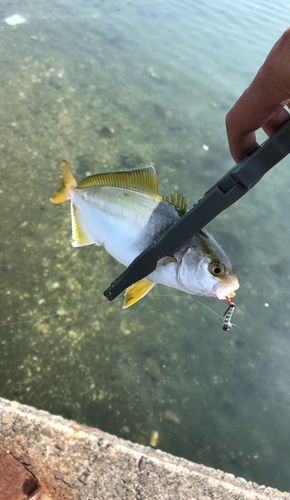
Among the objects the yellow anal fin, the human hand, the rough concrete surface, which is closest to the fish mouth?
the human hand

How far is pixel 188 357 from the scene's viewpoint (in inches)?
82.5

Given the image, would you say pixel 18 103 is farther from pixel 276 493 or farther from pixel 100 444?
pixel 276 493

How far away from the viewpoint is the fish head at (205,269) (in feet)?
2.81

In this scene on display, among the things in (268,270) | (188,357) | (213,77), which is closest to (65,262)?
(188,357)

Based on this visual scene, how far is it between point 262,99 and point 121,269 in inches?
70.3

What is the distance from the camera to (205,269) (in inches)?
34.1

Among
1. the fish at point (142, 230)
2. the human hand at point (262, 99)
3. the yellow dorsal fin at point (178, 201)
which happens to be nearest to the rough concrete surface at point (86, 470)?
the fish at point (142, 230)

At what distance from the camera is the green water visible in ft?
6.16

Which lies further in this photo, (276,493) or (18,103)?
(18,103)

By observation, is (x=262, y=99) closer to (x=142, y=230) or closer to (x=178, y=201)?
(x=178, y=201)

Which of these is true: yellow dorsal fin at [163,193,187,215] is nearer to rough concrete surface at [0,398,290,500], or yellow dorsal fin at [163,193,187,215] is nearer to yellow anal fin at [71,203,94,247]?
yellow anal fin at [71,203,94,247]

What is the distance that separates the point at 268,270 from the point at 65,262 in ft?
5.42

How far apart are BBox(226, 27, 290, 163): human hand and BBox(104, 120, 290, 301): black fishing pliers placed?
76 mm

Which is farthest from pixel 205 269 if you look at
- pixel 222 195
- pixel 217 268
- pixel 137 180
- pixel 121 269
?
pixel 121 269
